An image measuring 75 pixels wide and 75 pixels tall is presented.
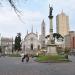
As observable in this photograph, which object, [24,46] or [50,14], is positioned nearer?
[50,14]

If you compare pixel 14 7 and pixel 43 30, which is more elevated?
pixel 43 30

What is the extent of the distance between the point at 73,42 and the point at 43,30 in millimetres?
25501

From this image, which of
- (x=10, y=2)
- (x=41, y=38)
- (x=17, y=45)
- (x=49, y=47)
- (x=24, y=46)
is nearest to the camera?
(x=10, y=2)

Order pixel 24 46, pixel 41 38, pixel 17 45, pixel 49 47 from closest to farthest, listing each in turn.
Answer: pixel 49 47 < pixel 17 45 < pixel 24 46 < pixel 41 38

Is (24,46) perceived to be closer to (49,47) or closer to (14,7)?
(49,47)

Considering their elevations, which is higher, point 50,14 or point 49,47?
point 50,14

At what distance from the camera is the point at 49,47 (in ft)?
222

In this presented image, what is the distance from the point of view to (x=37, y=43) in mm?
179375

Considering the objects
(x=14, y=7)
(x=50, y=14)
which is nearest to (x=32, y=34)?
(x=50, y=14)

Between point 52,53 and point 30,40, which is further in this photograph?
point 30,40

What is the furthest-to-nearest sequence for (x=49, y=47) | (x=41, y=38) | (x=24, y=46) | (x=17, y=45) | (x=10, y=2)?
(x=41, y=38)
(x=24, y=46)
(x=17, y=45)
(x=49, y=47)
(x=10, y=2)

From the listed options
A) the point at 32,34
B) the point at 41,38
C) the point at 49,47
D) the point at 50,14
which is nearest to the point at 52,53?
the point at 49,47

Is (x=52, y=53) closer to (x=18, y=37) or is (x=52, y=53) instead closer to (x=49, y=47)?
(x=49, y=47)

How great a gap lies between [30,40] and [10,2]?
168m
